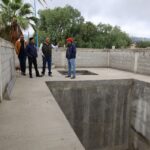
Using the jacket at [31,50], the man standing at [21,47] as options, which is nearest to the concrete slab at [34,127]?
the jacket at [31,50]

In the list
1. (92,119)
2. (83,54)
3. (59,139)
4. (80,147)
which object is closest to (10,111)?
(59,139)

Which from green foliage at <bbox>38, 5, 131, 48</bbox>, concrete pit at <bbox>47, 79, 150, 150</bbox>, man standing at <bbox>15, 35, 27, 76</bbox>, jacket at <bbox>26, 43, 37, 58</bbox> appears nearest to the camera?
concrete pit at <bbox>47, 79, 150, 150</bbox>

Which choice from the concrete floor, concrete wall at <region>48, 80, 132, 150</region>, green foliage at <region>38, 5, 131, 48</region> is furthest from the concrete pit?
green foliage at <region>38, 5, 131, 48</region>

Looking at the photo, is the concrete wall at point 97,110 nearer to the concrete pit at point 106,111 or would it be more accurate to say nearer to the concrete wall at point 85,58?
the concrete pit at point 106,111

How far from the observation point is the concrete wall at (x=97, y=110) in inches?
306

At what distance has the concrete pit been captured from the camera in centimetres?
774

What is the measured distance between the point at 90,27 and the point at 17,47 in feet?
79.8

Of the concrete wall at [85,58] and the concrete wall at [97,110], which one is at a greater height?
the concrete wall at [85,58]

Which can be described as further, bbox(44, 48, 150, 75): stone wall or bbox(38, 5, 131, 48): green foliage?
bbox(38, 5, 131, 48): green foliage

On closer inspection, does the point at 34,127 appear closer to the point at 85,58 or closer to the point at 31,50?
the point at 31,50

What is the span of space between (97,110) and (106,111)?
0.37 metres

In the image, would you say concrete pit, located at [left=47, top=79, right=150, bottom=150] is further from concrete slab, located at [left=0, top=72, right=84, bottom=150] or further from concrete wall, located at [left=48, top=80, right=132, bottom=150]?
concrete slab, located at [left=0, top=72, right=84, bottom=150]

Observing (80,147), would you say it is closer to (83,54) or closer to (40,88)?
(40,88)

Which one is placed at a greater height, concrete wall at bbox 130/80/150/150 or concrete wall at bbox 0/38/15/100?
concrete wall at bbox 0/38/15/100
